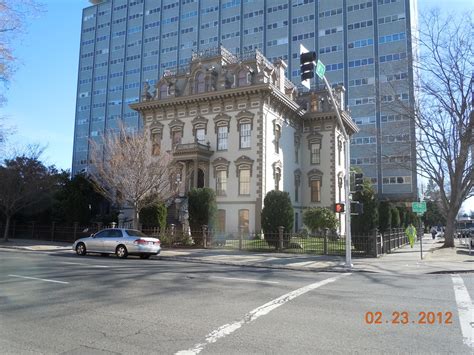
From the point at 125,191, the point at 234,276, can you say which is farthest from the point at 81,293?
the point at 125,191

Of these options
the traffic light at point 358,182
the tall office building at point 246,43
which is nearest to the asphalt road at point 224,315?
the traffic light at point 358,182

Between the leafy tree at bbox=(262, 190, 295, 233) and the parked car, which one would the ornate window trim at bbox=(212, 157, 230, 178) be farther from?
the parked car

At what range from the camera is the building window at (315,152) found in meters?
43.8

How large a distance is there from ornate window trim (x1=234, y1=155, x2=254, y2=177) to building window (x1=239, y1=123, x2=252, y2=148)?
3.76 ft

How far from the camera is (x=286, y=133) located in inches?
1615

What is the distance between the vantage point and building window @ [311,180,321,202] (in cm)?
4338

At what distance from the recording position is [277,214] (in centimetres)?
2586

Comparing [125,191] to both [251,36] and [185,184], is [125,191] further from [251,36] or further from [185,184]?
[251,36]

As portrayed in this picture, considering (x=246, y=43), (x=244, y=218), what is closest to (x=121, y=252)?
(x=244, y=218)

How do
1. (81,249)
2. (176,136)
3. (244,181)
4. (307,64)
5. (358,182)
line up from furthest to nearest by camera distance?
(176,136) → (244,181) → (81,249) → (358,182) → (307,64)

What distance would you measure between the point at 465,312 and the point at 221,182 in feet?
101

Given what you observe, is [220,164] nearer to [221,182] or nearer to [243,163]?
[221,182]

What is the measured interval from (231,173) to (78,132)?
66.8 metres

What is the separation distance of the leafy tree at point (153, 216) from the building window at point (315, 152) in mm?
20525
